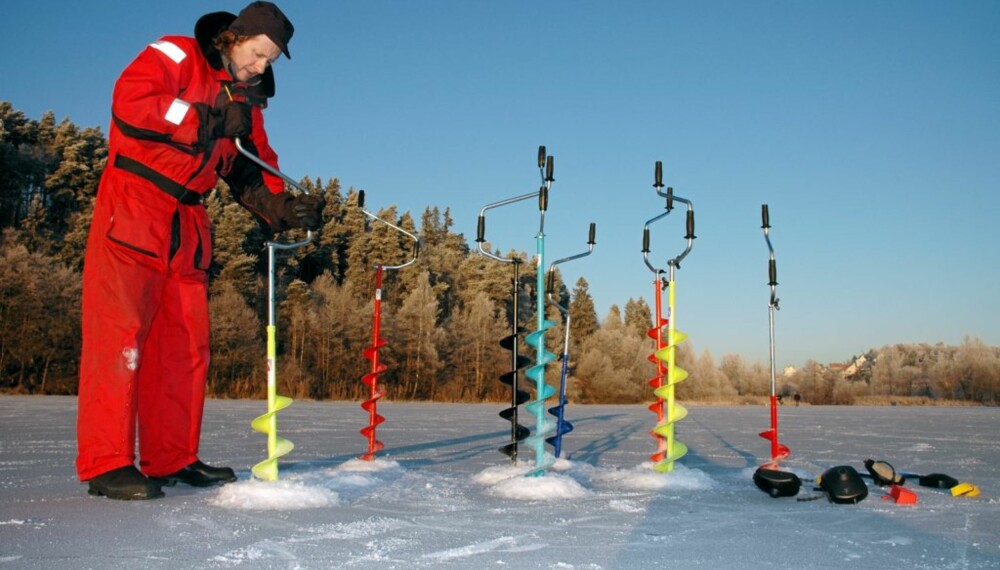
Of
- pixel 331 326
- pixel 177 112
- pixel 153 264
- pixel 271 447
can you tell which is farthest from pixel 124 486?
pixel 331 326

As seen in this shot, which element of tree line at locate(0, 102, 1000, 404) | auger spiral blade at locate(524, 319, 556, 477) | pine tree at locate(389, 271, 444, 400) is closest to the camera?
auger spiral blade at locate(524, 319, 556, 477)

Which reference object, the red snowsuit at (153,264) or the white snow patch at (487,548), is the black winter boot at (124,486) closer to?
the red snowsuit at (153,264)

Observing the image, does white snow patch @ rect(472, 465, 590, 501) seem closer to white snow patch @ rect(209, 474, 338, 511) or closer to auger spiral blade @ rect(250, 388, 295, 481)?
white snow patch @ rect(209, 474, 338, 511)

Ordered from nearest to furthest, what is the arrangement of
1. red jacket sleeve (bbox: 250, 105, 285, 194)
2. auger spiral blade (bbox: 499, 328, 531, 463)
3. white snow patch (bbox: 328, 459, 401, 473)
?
red jacket sleeve (bbox: 250, 105, 285, 194)
white snow patch (bbox: 328, 459, 401, 473)
auger spiral blade (bbox: 499, 328, 531, 463)

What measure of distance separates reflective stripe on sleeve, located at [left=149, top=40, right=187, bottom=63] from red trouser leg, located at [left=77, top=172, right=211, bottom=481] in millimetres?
559

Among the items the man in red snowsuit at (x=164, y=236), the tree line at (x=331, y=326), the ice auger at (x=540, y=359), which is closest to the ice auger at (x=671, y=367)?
the ice auger at (x=540, y=359)

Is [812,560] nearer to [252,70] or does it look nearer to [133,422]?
[133,422]

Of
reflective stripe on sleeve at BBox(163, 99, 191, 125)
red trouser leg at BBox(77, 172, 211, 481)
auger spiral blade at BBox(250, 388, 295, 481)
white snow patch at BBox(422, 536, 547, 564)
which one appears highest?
reflective stripe on sleeve at BBox(163, 99, 191, 125)

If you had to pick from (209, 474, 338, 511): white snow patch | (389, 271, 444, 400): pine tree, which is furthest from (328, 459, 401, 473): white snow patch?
(389, 271, 444, 400): pine tree

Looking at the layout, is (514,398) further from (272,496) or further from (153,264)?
(153,264)

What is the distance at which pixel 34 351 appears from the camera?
28.7 m

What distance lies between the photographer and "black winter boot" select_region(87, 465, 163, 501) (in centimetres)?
293

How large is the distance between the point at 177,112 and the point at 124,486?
5.01ft

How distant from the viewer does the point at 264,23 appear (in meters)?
3.27
